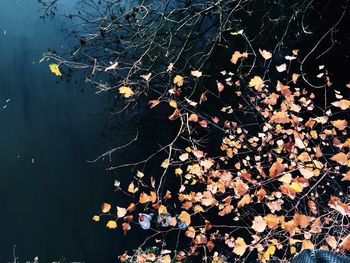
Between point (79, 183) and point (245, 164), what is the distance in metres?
2.97

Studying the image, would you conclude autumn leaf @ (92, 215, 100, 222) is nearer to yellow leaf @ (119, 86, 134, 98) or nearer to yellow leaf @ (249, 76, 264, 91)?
yellow leaf @ (119, 86, 134, 98)

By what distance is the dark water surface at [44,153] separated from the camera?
21.2 ft

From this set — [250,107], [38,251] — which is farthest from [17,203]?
[250,107]

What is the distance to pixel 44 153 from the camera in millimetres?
7000

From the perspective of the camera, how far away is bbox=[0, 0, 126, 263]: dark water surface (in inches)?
255

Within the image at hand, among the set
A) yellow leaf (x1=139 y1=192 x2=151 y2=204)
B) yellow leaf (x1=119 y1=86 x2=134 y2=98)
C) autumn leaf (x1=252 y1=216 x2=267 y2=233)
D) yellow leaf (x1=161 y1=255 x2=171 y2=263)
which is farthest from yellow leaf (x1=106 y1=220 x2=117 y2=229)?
autumn leaf (x1=252 y1=216 x2=267 y2=233)

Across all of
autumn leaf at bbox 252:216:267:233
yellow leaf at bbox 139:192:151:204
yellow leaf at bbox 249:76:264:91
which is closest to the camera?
autumn leaf at bbox 252:216:267:233

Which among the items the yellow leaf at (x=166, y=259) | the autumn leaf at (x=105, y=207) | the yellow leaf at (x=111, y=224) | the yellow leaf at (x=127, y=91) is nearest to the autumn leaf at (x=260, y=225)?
the yellow leaf at (x=166, y=259)

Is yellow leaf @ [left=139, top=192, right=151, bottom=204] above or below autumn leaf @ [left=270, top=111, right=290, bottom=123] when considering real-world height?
below

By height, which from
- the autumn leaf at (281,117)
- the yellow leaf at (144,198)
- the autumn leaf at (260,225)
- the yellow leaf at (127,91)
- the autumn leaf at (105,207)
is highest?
the yellow leaf at (127,91)

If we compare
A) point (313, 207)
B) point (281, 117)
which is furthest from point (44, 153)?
point (313, 207)

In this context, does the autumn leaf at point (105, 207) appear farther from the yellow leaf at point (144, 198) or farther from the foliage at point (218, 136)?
the yellow leaf at point (144, 198)

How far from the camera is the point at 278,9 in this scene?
22.7ft

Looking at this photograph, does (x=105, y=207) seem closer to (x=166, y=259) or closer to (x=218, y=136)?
(x=166, y=259)
